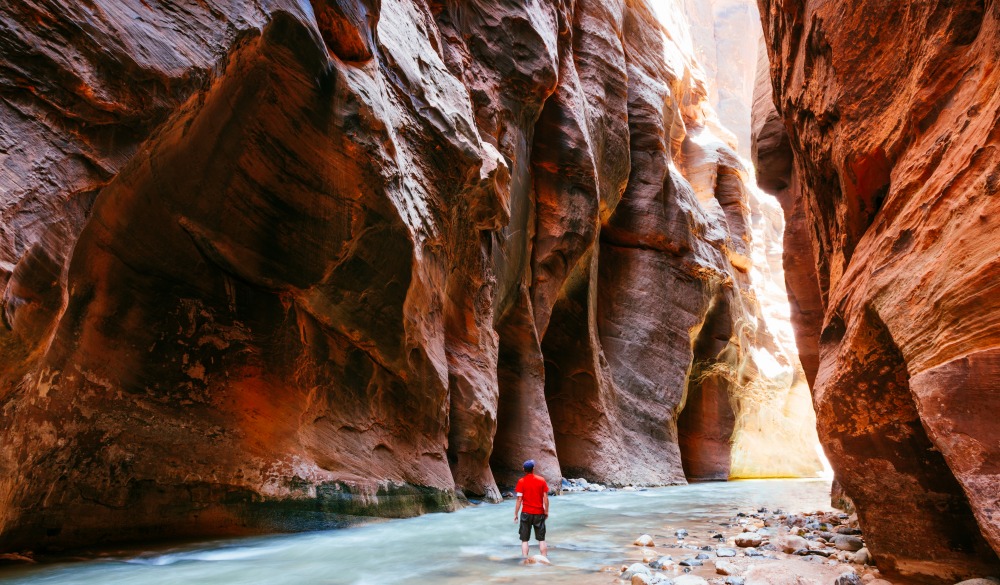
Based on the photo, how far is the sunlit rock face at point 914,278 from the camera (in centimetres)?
301

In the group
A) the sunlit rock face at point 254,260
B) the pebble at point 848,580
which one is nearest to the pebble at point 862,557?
the pebble at point 848,580

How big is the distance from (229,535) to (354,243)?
3672mm

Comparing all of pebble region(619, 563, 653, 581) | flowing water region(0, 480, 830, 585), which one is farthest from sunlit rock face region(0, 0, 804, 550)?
pebble region(619, 563, 653, 581)

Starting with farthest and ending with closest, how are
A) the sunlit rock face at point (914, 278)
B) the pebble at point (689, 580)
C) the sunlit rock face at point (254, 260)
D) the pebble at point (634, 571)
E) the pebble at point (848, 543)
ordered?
the pebble at point (848, 543) → the pebble at point (634, 571) → the sunlit rock face at point (254, 260) → the pebble at point (689, 580) → the sunlit rock face at point (914, 278)

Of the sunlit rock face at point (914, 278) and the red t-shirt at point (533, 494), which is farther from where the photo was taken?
the red t-shirt at point (533, 494)

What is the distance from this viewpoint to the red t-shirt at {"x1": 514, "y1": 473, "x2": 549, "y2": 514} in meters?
5.68

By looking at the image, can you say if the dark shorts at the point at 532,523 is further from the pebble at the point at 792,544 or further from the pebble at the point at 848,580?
the pebble at the point at 848,580

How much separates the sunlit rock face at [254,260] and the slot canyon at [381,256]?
0.09 ft

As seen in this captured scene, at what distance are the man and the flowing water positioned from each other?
0.70 ft

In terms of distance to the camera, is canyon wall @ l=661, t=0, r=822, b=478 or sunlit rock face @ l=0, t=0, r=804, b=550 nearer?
sunlit rock face @ l=0, t=0, r=804, b=550

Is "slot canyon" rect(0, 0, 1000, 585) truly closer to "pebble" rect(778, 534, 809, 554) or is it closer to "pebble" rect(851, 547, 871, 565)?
"pebble" rect(851, 547, 871, 565)

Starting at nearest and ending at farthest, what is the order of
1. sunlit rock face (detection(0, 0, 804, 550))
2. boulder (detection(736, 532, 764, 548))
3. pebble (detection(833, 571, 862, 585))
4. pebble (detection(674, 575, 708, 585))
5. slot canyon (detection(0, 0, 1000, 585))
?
slot canyon (detection(0, 0, 1000, 585)) → pebble (detection(833, 571, 862, 585)) → pebble (detection(674, 575, 708, 585)) → sunlit rock face (detection(0, 0, 804, 550)) → boulder (detection(736, 532, 764, 548))

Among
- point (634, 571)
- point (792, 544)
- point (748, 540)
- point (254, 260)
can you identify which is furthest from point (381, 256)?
point (792, 544)

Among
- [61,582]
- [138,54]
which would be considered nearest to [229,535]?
[61,582]
